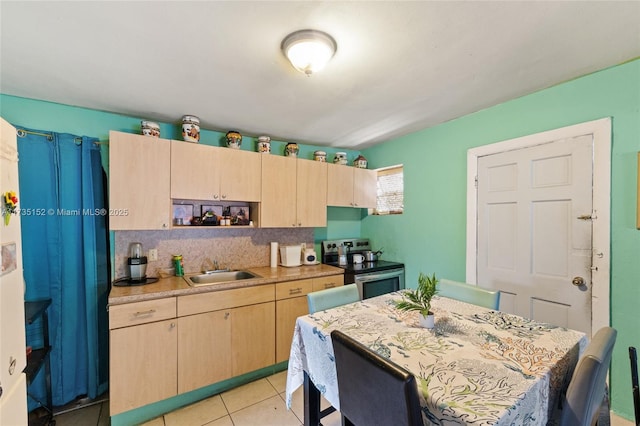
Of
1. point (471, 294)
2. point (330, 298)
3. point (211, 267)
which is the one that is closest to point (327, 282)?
point (330, 298)

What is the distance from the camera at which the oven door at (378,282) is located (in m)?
2.77

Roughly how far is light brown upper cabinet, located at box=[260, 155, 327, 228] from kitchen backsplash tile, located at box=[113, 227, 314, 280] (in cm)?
36

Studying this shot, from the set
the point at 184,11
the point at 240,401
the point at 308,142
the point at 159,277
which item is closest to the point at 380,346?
the point at 240,401

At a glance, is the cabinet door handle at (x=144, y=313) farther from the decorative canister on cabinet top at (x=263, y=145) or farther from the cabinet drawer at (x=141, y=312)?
the decorative canister on cabinet top at (x=263, y=145)

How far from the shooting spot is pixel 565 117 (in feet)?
6.28

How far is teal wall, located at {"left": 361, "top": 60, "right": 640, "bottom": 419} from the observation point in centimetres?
167

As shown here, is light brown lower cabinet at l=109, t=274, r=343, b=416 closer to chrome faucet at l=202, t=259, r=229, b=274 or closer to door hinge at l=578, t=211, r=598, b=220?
chrome faucet at l=202, t=259, r=229, b=274

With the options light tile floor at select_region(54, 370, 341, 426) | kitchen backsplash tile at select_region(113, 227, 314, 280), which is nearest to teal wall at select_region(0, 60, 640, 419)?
kitchen backsplash tile at select_region(113, 227, 314, 280)

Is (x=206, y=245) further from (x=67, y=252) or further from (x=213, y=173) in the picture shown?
(x=67, y=252)

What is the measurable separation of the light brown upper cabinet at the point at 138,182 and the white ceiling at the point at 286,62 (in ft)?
1.13

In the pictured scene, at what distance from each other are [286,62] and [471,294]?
2.04 metres

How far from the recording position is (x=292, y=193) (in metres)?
2.87

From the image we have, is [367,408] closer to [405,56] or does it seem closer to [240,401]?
[240,401]

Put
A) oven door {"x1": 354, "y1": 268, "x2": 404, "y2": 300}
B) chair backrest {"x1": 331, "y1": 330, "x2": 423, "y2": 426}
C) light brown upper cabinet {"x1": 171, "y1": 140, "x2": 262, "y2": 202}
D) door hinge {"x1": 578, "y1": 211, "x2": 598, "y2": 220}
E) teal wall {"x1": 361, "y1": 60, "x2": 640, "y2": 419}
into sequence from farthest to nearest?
oven door {"x1": 354, "y1": 268, "x2": 404, "y2": 300}
light brown upper cabinet {"x1": 171, "y1": 140, "x2": 262, "y2": 202}
door hinge {"x1": 578, "y1": 211, "x2": 598, "y2": 220}
teal wall {"x1": 361, "y1": 60, "x2": 640, "y2": 419}
chair backrest {"x1": 331, "y1": 330, "x2": 423, "y2": 426}
